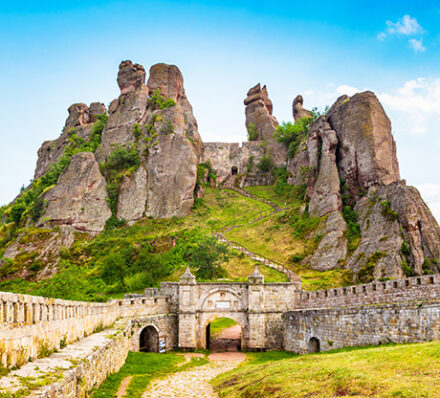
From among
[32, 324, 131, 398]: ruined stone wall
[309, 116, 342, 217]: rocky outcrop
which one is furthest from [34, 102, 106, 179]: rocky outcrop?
[32, 324, 131, 398]: ruined stone wall

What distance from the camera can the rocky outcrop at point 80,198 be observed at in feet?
181

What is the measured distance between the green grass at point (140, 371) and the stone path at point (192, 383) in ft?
1.58

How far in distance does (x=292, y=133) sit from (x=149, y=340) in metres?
46.2

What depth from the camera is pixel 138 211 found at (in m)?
56.4

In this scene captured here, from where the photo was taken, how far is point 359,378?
10727 millimetres

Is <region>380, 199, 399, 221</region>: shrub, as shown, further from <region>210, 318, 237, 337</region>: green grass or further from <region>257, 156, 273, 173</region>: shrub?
<region>257, 156, 273, 173</region>: shrub

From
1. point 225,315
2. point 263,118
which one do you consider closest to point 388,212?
point 225,315

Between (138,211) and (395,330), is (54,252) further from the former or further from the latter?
(395,330)

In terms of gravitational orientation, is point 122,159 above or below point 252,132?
below

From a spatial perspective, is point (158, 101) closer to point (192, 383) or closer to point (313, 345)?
point (313, 345)

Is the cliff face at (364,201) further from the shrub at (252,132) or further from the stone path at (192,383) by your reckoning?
the shrub at (252,132)

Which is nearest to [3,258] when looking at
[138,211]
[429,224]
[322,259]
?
[138,211]

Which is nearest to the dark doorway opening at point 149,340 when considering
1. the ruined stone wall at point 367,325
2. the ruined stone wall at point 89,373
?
the ruined stone wall at point 367,325

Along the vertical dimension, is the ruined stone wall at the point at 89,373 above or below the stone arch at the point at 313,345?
above
